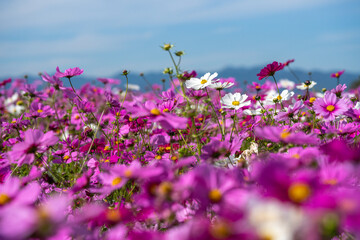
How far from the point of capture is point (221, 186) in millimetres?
525

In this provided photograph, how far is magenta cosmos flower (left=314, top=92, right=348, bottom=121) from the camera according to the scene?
1.02 meters

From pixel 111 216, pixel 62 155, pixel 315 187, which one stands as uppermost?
pixel 315 187

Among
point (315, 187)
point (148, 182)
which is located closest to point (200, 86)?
point (148, 182)

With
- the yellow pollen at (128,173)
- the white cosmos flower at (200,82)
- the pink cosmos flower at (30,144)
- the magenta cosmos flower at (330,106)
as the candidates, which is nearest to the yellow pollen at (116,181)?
the yellow pollen at (128,173)

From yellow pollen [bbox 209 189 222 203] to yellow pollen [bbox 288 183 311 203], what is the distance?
12cm

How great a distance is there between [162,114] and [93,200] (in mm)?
446

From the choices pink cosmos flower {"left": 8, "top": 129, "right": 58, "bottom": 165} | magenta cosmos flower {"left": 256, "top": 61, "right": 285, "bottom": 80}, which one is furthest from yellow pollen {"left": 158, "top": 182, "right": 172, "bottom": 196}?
magenta cosmos flower {"left": 256, "top": 61, "right": 285, "bottom": 80}

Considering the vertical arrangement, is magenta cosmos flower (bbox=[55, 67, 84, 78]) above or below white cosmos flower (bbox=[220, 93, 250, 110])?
above

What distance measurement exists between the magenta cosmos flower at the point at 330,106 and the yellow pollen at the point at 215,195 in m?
0.65

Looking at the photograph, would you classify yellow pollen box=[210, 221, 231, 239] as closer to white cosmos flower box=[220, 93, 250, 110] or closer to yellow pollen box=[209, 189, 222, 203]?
yellow pollen box=[209, 189, 222, 203]

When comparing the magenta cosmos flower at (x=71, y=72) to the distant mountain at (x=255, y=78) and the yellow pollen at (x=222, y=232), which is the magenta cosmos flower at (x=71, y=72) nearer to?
the distant mountain at (x=255, y=78)

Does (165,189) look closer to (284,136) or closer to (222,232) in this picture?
(222,232)

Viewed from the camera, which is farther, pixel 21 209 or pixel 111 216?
pixel 111 216

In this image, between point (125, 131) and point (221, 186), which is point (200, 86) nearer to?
point (125, 131)
